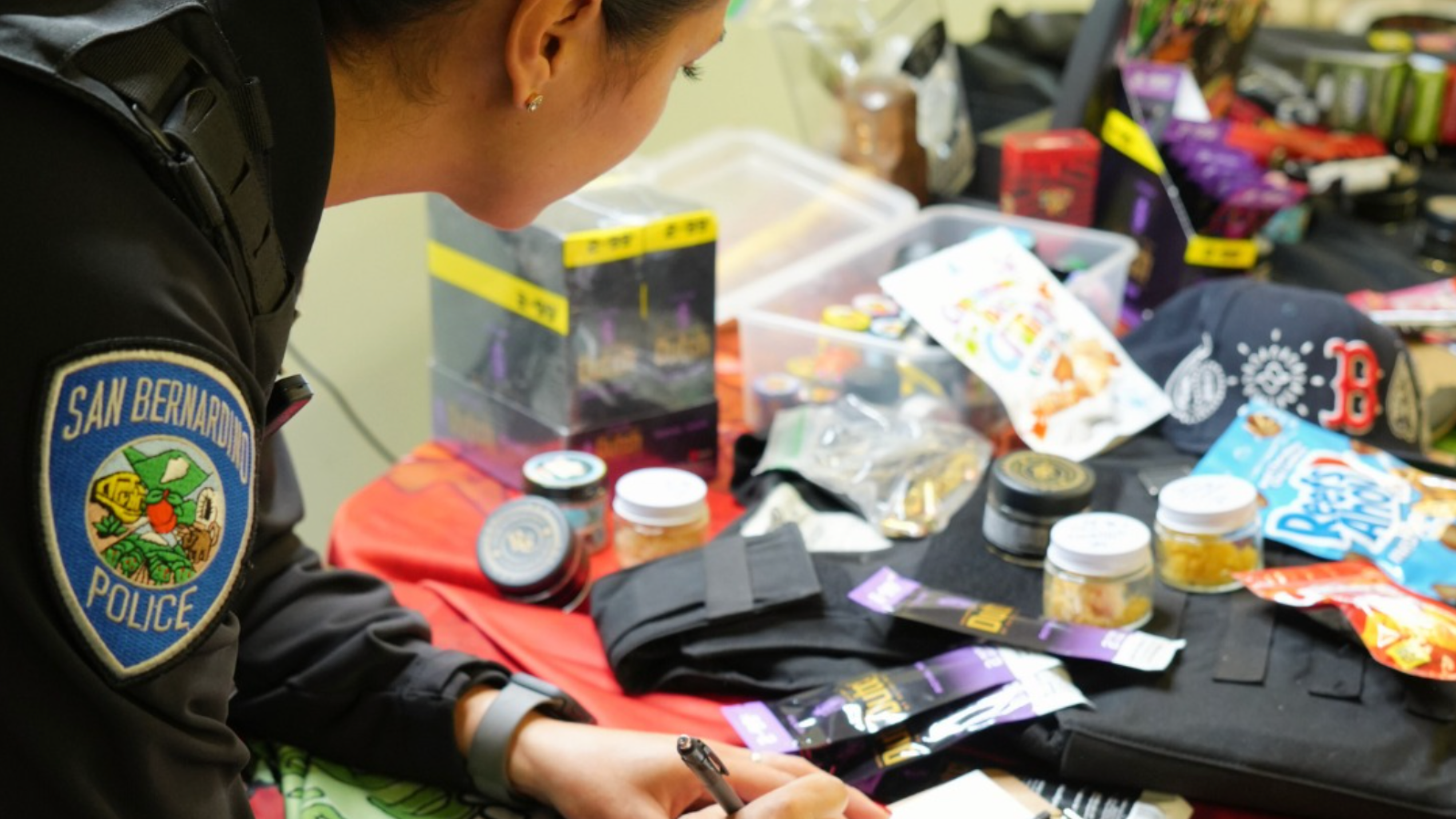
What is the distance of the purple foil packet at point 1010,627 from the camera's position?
0.78m

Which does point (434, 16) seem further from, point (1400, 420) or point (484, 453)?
point (1400, 420)

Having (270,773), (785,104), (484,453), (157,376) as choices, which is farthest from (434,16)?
(785,104)

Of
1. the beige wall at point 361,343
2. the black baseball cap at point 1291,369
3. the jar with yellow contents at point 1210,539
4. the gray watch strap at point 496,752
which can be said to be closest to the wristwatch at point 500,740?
the gray watch strap at point 496,752

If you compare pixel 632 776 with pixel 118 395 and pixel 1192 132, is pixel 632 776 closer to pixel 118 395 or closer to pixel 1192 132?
pixel 118 395

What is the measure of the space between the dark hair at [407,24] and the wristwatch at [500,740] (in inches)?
14.0

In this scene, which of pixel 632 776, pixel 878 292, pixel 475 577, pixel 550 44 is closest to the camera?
pixel 550 44

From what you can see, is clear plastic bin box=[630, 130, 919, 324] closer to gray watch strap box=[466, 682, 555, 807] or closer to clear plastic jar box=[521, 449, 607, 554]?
clear plastic jar box=[521, 449, 607, 554]

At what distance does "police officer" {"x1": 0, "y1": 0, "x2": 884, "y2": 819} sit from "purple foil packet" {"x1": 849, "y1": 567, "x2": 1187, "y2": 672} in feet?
0.55

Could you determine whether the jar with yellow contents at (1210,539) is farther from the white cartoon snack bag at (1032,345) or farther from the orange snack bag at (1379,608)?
the white cartoon snack bag at (1032,345)

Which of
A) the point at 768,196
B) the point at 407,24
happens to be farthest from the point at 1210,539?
the point at 768,196

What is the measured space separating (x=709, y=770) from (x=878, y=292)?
68 centimetres

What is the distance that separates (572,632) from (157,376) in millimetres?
474

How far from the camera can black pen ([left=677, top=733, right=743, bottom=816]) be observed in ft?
2.10

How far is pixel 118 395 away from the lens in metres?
0.45
